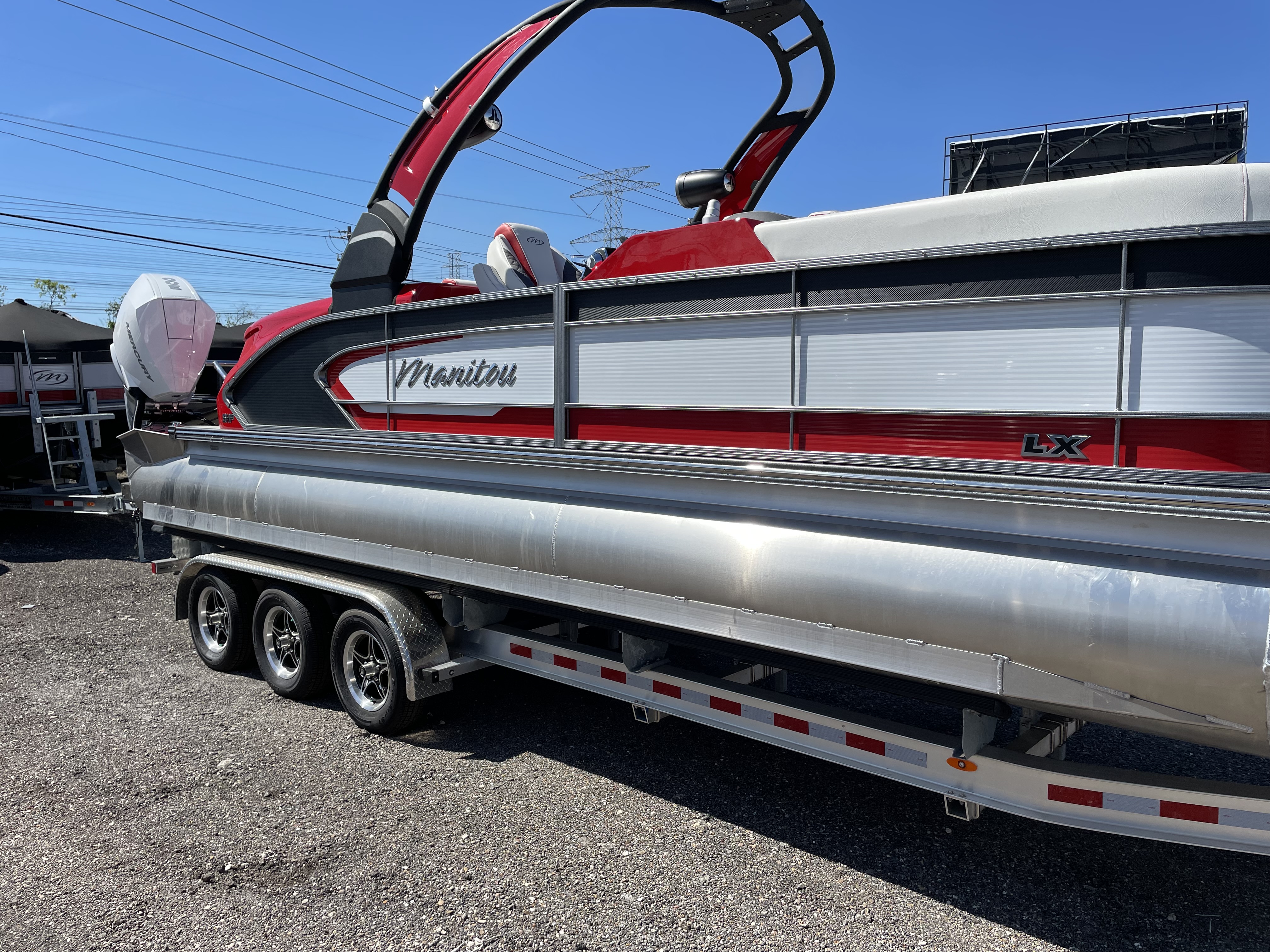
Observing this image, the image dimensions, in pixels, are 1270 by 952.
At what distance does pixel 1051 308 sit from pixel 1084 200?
36 cm

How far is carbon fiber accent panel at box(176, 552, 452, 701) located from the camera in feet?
14.2

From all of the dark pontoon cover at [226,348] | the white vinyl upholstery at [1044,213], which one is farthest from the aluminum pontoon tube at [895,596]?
the dark pontoon cover at [226,348]

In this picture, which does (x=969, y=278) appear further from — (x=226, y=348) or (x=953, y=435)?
(x=226, y=348)

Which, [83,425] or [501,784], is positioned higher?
[83,425]

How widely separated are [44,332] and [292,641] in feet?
28.0

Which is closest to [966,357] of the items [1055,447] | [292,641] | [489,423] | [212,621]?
[1055,447]

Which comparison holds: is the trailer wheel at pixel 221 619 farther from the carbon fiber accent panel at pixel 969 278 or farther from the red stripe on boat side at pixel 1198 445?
the red stripe on boat side at pixel 1198 445

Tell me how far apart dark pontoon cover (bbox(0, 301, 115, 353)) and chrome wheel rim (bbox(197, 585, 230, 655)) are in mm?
6756

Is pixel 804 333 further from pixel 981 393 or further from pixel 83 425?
pixel 83 425

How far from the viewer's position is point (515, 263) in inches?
202

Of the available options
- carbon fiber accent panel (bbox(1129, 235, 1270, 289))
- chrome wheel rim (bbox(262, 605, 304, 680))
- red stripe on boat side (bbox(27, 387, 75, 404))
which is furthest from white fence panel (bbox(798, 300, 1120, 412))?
red stripe on boat side (bbox(27, 387, 75, 404))

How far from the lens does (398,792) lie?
394 cm

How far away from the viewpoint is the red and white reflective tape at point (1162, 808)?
8.11ft

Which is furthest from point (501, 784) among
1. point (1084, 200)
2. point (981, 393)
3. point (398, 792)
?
point (1084, 200)
